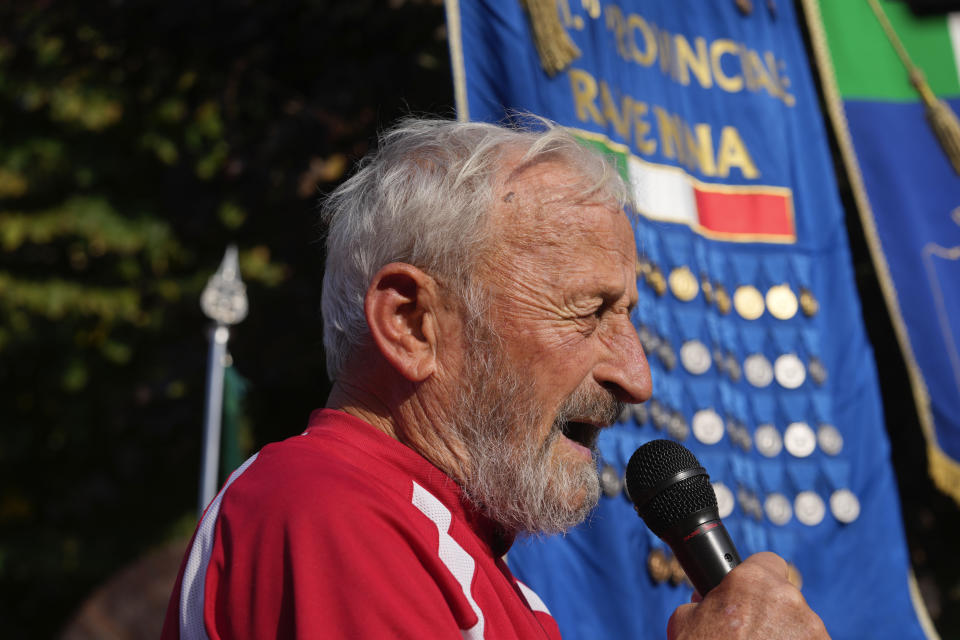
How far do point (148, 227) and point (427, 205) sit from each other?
4.52 metres

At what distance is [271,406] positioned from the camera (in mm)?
4473

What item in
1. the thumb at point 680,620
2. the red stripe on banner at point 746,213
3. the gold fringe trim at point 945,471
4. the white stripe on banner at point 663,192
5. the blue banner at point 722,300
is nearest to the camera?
the thumb at point 680,620

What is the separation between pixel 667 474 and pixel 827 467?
1338 millimetres

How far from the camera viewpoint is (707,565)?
4.61ft

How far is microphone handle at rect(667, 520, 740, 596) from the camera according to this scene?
4.56 ft

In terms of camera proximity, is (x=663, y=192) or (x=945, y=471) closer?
(x=663, y=192)

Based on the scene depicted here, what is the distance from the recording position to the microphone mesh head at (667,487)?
1.48 meters

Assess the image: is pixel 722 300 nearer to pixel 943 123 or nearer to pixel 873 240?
pixel 873 240

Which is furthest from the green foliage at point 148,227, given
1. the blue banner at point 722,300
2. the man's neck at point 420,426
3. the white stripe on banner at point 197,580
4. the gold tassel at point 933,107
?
the white stripe on banner at point 197,580

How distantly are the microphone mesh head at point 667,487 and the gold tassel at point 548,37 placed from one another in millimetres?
1110

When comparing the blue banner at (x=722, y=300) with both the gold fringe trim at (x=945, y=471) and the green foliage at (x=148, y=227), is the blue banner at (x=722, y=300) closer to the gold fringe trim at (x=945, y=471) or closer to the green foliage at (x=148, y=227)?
the gold fringe trim at (x=945, y=471)

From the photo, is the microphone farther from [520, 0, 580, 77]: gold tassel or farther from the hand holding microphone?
[520, 0, 580, 77]: gold tassel

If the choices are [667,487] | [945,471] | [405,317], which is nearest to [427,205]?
[405,317]

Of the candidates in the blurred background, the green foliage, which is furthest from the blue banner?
the green foliage
